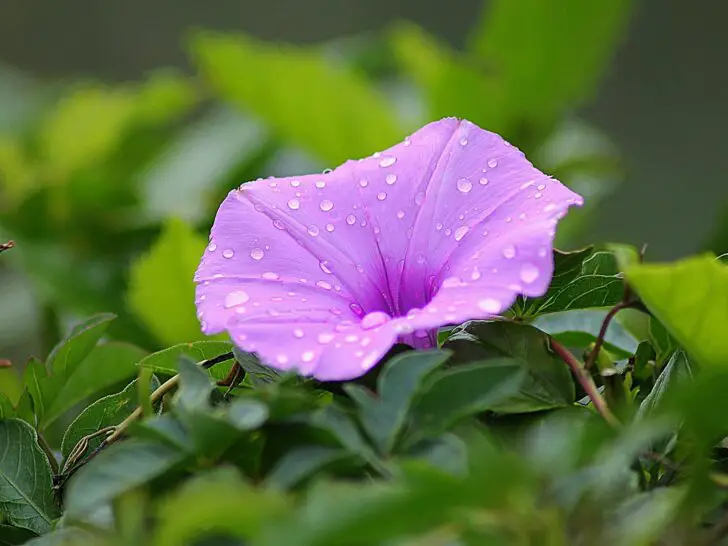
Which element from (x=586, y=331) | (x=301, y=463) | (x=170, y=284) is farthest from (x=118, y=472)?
(x=170, y=284)

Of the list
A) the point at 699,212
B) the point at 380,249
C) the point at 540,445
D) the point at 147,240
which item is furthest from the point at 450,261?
the point at 699,212

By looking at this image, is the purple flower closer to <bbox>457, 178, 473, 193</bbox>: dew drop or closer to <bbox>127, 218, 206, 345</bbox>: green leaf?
<bbox>457, 178, 473, 193</bbox>: dew drop

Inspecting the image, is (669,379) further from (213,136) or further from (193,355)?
(213,136)

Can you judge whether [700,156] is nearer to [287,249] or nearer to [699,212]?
[699,212]

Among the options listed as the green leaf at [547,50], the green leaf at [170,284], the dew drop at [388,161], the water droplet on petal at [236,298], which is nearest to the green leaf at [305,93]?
the green leaf at [547,50]

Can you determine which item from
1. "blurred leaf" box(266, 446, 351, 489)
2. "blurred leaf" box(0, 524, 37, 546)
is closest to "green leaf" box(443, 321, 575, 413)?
"blurred leaf" box(266, 446, 351, 489)

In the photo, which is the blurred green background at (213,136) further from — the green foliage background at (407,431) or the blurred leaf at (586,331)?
the blurred leaf at (586,331)

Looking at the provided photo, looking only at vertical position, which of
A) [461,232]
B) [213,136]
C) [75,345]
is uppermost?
[461,232]
